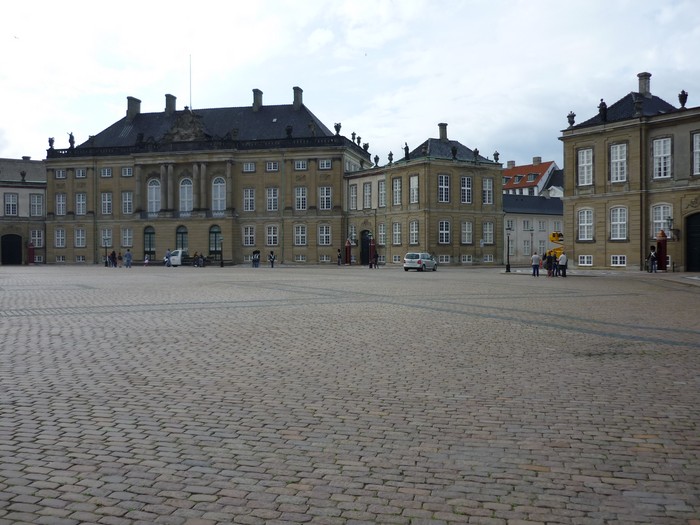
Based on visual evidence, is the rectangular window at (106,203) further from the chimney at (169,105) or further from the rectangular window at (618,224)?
the rectangular window at (618,224)

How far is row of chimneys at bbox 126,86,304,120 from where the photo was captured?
2975 inches

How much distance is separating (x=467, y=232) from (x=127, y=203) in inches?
1517

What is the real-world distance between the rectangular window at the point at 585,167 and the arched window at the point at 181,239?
43.4 m

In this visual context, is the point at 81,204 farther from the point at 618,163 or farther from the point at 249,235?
the point at 618,163

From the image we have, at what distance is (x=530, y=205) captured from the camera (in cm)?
8150

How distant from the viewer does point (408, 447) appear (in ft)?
17.8

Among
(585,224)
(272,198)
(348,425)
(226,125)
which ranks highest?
(226,125)

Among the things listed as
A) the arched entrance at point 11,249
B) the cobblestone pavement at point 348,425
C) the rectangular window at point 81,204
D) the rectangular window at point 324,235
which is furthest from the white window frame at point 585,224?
the arched entrance at point 11,249

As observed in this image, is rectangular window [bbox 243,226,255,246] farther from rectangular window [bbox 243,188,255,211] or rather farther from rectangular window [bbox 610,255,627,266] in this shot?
rectangular window [bbox 610,255,627,266]

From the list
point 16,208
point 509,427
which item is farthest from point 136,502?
point 16,208

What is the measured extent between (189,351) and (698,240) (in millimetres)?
38825

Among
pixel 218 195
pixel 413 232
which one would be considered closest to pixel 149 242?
pixel 218 195

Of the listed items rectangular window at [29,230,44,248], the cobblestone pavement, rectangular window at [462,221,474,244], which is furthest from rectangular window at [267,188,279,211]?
the cobblestone pavement

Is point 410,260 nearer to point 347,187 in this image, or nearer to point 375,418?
point 347,187
